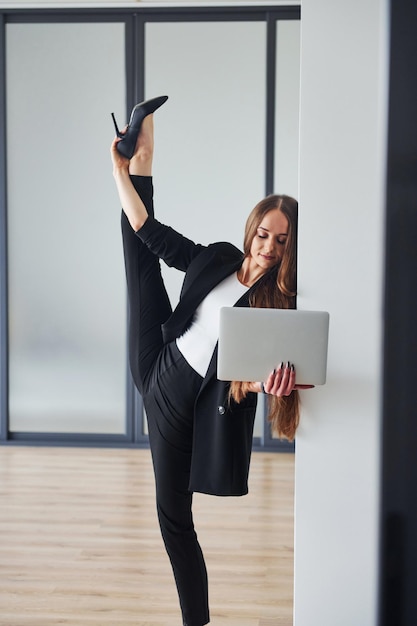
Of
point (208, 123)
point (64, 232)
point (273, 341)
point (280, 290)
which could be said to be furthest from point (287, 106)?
point (273, 341)

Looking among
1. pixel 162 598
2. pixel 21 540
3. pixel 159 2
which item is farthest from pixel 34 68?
pixel 162 598

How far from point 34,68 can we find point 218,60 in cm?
120

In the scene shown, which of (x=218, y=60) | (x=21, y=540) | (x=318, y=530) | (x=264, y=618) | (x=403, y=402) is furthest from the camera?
(x=218, y=60)

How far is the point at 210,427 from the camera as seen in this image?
2.25 meters

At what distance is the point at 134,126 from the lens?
233 centimetres

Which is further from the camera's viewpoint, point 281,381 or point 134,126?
point 134,126

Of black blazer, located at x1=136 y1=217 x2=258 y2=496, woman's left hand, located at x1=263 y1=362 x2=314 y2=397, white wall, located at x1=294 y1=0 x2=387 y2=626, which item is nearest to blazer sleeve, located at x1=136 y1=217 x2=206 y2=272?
black blazer, located at x1=136 y1=217 x2=258 y2=496

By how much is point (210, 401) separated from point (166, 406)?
179 mm

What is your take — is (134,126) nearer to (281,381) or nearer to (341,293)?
(341,293)

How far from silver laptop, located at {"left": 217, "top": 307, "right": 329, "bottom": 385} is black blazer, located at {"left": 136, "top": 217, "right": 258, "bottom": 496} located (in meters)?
0.29

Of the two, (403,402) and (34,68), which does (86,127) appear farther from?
(403,402)

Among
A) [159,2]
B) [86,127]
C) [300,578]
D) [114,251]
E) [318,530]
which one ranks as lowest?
[300,578]

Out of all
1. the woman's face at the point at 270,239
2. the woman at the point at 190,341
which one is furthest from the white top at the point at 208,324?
the woman's face at the point at 270,239

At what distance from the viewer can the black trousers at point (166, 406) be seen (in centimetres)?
235
